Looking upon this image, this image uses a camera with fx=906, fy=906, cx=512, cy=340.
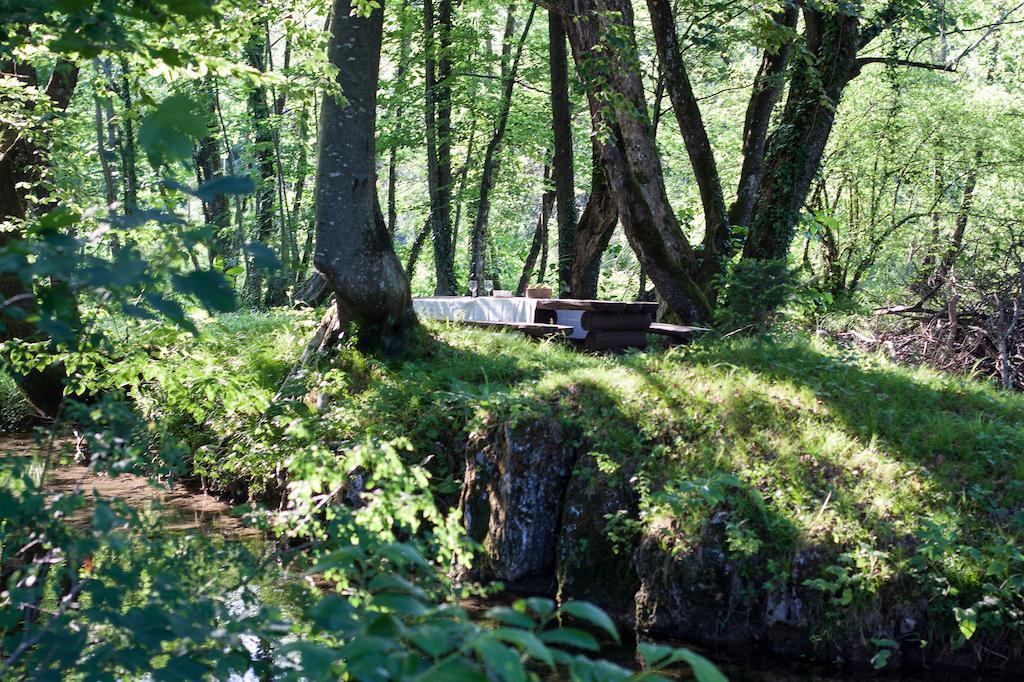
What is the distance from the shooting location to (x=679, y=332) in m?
10.4

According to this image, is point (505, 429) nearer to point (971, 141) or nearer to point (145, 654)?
point (145, 654)

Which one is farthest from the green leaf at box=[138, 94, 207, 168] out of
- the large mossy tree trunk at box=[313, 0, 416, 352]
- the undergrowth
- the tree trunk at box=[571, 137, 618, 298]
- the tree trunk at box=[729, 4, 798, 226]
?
the tree trunk at box=[571, 137, 618, 298]

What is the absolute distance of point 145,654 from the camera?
6.36ft

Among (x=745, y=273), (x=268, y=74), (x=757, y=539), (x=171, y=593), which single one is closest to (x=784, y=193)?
(x=745, y=273)

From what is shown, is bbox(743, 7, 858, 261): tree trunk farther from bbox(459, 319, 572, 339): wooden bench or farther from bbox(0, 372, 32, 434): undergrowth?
bbox(0, 372, 32, 434): undergrowth

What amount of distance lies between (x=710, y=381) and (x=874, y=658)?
2.92 metres

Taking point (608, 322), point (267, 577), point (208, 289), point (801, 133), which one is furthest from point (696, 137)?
point (208, 289)

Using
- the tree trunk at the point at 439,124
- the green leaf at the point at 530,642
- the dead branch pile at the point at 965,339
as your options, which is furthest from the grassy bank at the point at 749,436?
the tree trunk at the point at 439,124

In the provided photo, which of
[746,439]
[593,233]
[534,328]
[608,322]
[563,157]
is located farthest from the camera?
[563,157]

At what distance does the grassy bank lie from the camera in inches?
218

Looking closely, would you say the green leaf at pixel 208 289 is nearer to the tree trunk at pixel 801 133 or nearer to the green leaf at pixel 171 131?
the green leaf at pixel 171 131

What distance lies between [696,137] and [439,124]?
22.5 feet

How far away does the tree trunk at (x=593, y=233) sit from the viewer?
13.3 meters

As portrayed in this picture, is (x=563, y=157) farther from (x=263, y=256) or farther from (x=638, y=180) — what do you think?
(x=263, y=256)
